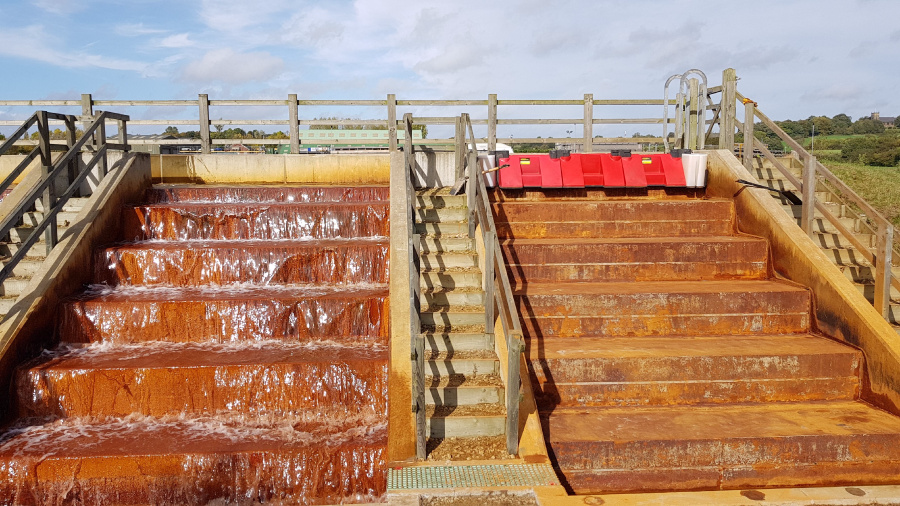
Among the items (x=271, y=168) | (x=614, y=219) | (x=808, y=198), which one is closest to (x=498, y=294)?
(x=614, y=219)

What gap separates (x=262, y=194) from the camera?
1107cm

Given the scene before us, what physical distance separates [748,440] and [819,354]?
70.8 inches

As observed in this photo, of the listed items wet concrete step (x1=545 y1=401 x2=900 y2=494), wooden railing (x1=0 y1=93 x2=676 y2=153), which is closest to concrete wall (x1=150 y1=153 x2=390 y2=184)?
A: wooden railing (x1=0 y1=93 x2=676 y2=153)

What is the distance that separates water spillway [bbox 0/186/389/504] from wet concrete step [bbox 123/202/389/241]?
1.74 feet

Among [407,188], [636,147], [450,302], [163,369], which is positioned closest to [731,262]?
[450,302]

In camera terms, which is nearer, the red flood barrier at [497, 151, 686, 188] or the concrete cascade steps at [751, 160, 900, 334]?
the concrete cascade steps at [751, 160, 900, 334]

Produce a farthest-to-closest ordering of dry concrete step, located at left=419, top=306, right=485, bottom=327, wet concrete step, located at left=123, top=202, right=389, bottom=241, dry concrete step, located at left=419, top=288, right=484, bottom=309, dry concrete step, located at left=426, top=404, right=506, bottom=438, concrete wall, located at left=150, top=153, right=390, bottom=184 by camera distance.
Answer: concrete wall, located at left=150, top=153, right=390, bottom=184, wet concrete step, located at left=123, top=202, right=389, bottom=241, dry concrete step, located at left=419, top=288, right=484, bottom=309, dry concrete step, located at left=419, top=306, right=485, bottom=327, dry concrete step, located at left=426, top=404, right=506, bottom=438

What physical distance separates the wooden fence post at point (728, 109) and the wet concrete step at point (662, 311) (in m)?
4.37

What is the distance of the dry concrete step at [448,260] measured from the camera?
7855mm

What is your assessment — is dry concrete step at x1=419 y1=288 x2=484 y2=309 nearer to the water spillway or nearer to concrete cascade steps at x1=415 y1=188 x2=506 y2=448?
concrete cascade steps at x1=415 y1=188 x2=506 y2=448

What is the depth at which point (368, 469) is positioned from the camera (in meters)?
5.64

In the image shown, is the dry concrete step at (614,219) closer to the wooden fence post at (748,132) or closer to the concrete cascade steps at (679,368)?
the concrete cascade steps at (679,368)

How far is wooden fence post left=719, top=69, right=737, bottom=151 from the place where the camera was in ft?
35.7

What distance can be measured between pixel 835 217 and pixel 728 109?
3239 mm
